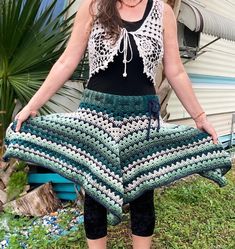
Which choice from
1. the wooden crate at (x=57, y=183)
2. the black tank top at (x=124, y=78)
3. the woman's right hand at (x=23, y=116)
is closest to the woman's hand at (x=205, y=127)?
the black tank top at (x=124, y=78)

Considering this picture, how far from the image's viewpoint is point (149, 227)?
2.26 metres

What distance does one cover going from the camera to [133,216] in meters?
2.26

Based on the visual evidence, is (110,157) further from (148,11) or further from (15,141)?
(148,11)

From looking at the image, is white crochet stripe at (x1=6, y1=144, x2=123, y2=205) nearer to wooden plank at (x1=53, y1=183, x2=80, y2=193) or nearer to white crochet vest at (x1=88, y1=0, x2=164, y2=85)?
white crochet vest at (x1=88, y1=0, x2=164, y2=85)

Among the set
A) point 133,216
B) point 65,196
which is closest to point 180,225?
point 65,196

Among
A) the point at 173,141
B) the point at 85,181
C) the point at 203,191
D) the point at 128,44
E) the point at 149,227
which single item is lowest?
the point at 203,191

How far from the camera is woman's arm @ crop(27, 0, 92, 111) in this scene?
2082 millimetres

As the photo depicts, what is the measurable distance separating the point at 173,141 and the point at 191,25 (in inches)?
116

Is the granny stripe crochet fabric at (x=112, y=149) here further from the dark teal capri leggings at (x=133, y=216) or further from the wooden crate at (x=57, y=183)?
the wooden crate at (x=57, y=183)

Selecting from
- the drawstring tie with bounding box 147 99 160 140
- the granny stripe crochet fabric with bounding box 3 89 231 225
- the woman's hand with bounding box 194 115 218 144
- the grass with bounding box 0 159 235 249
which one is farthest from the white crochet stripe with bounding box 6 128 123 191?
the grass with bounding box 0 159 235 249

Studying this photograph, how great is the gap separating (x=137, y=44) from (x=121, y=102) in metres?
0.28

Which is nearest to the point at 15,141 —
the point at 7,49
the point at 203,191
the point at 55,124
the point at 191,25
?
the point at 55,124

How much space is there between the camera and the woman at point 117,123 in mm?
2041

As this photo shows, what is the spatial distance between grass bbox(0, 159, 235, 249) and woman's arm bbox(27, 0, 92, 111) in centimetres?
124
